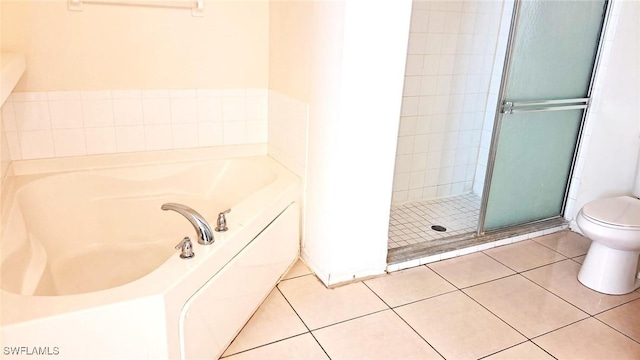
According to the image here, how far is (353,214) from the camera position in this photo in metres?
2.30

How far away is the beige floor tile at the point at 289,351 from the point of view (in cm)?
184

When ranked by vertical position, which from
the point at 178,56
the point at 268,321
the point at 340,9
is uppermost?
the point at 340,9

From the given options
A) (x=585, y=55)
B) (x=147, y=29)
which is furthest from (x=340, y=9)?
(x=585, y=55)

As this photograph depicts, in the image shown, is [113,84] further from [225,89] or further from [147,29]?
[225,89]

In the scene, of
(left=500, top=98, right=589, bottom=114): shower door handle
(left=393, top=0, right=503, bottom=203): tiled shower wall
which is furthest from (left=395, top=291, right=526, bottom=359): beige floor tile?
(left=393, top=0, right=503, bottom=203): tiled shower wall

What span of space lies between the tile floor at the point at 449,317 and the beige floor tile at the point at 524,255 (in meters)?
0.03

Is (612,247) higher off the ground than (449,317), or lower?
higher

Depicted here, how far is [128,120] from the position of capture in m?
2.57

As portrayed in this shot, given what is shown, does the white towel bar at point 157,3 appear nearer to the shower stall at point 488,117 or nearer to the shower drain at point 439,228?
the shower stall at point 488,117

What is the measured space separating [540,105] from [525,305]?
1.22m

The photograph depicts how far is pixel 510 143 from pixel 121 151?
7.51 ft

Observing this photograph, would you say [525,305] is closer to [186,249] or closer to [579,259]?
[579,259]

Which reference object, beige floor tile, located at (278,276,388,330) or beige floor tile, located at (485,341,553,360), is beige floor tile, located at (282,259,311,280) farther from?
beige floor tile, located at (485,341,553,360)

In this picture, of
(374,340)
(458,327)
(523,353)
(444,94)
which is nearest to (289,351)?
(374,340)
